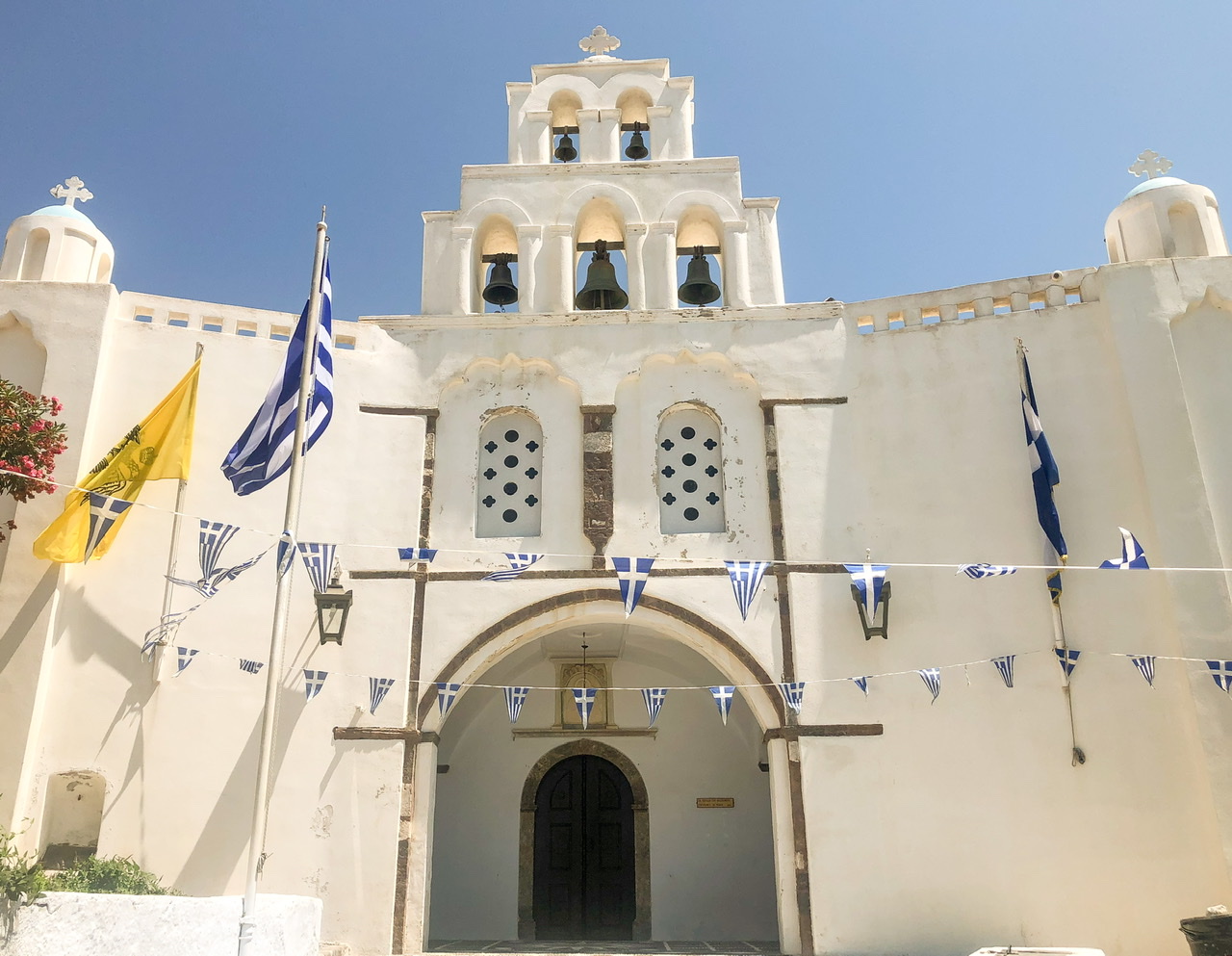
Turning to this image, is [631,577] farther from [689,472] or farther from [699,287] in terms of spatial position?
[699,287]

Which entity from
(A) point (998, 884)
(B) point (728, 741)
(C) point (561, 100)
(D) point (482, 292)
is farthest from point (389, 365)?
(A) point (998, 884)

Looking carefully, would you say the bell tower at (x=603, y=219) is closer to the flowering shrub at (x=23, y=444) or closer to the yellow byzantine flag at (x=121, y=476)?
the yellow byzantine flag at (x=121, y=476)

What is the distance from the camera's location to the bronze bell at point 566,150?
1466cm

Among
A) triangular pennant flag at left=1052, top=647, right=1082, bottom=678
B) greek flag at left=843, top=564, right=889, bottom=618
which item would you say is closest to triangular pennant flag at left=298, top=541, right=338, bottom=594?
greek flag at left=843, top=564, right=889, bottom=618

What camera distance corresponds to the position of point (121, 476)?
11.0 metres

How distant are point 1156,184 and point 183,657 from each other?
1170cm

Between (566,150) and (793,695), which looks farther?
(566,150)

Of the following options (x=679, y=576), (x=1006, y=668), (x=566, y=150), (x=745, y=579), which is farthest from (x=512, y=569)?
(x=566, y=150)

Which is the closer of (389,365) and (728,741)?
(389,365)

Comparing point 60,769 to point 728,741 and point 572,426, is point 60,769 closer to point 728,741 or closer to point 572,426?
point 572,426

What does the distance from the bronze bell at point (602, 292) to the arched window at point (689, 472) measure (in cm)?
183

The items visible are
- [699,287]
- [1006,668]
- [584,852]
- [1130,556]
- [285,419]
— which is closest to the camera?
[285,419]

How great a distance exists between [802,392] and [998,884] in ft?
17.4

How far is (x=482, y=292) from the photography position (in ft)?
44.5
